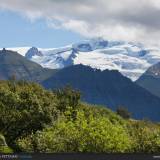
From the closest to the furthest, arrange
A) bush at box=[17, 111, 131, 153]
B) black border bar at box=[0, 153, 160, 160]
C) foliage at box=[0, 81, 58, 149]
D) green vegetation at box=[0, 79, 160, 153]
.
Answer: black border bar at box=[0, 153, 160, 160] → bush at box=[17, 111, 131, 153] → green vegetation at box=[0, 79, 160, 153] → foliage at box=[0, 81, 58, 149]

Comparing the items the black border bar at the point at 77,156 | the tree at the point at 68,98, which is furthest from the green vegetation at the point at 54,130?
the black border bar at the point at 77,156

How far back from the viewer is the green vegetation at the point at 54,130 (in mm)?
103250

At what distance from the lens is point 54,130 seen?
4545 inches

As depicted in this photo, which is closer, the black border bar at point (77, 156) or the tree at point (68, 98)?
the black border bar at point (77, 156)

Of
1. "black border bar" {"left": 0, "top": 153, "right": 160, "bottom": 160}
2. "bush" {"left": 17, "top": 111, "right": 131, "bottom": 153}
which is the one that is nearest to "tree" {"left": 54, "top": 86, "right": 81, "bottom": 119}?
"bush" {"left": 17, "top": 111, "right": 131, "bottom": 153}

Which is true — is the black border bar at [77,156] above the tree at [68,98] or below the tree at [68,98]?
below

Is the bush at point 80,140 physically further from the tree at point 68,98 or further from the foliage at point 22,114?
the tree at point 68,98

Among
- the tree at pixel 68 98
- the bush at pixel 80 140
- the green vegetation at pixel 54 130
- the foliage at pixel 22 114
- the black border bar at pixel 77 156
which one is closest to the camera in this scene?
the black border bar at pixel 77 156

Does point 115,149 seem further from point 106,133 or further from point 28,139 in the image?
point 28,139

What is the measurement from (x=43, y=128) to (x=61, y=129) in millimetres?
19997

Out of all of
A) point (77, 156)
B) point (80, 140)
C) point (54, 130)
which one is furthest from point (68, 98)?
point (77, 156)

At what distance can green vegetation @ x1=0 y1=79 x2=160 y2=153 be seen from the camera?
4065 inches

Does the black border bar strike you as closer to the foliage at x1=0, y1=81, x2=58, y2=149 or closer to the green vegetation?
the green vegetation

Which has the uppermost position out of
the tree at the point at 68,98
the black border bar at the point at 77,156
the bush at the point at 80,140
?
the tree at the point at 68,98
